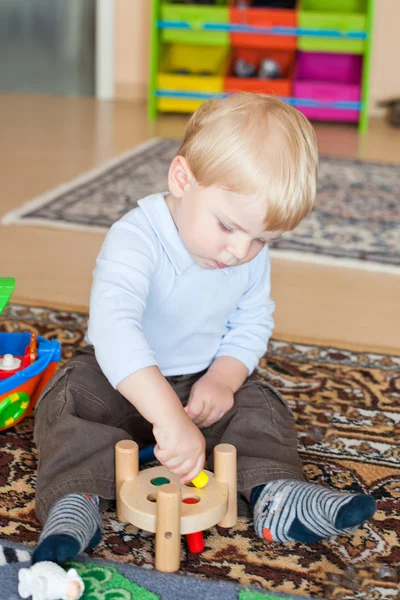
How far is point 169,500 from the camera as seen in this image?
75 cm

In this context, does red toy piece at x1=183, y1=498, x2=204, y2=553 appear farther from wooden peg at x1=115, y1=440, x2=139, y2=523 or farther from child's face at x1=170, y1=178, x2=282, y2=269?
child's face at x1=170, y1=178, x2=282, y2=269

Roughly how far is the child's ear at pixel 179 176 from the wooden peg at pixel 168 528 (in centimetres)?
Result: 32

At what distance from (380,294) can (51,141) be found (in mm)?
1578

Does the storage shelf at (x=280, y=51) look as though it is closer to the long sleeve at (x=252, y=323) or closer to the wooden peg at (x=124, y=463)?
the long sleeve at (x=252, y=323)

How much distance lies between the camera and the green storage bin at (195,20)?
3.30m

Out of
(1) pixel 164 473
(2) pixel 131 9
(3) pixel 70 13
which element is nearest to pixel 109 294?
(1) pixel 164 473

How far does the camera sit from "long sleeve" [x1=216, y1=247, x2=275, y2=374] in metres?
1.03

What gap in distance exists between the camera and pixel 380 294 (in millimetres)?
1640

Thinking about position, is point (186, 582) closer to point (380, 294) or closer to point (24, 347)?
point (24, 347)

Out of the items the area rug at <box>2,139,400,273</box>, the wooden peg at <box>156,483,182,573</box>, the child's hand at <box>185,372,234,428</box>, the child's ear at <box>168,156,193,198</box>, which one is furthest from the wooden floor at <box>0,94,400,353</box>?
the wooden peg at <box>156,483,182,573</box>

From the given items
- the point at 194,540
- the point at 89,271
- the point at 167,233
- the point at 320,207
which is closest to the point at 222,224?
the point at 167,233

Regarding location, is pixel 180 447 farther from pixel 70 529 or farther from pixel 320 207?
pixel 320 207

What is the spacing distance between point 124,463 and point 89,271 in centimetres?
87

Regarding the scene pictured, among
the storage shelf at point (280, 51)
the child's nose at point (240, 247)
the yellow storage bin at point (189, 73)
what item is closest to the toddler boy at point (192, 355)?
the child's nose at point (240, 247)
